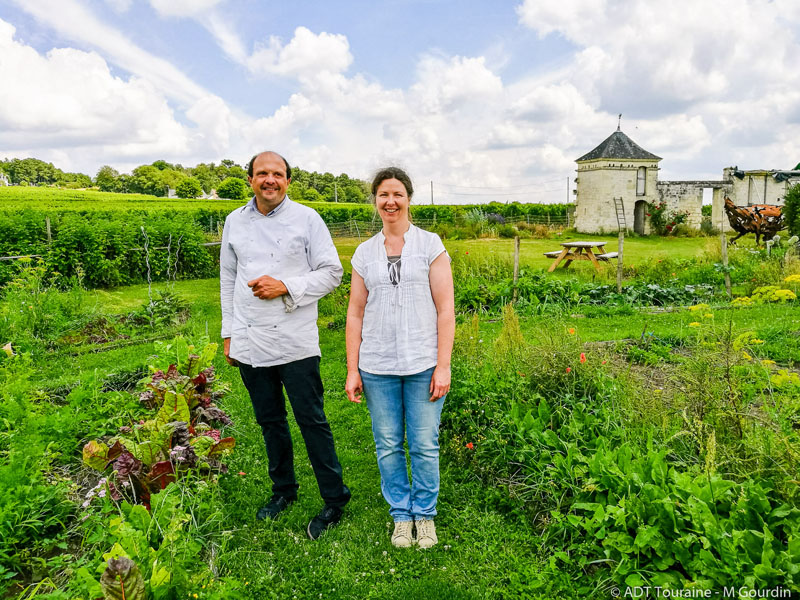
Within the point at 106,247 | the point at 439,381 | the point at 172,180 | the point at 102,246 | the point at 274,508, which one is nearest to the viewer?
the point at 439,381

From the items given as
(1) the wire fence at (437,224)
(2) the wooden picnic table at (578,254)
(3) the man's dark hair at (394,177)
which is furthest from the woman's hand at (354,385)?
(2) the wooden picnic table at (578,254)

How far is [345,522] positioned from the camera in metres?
2.88

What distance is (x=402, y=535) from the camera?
268cm

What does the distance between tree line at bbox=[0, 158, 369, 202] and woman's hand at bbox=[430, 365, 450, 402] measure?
55.8 m

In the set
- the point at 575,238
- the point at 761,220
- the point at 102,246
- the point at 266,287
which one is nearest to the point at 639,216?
the point at 575,238

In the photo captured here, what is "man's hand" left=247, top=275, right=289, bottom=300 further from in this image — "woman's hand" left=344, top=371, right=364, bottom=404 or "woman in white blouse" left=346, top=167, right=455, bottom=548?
"woman's hand" left=344, top=371, right=364, bottom=404

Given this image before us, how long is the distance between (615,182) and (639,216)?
236 centimetres

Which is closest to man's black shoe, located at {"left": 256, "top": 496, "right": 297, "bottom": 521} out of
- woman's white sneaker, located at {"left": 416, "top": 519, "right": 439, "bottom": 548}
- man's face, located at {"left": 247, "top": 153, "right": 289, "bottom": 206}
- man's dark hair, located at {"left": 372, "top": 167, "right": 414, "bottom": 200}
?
woman's white sneaker, located at {"left": 416, "top": 519, "right": 439, "bottom": 548}

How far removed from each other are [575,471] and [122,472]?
2240 millimetres

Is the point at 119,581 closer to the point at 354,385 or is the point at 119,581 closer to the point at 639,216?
the point at 354,385

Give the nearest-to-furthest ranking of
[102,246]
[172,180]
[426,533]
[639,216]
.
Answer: [426,533] → [102,246] → [639,216] → [172,180]

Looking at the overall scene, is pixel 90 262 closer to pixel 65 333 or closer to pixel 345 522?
pixel 65 333

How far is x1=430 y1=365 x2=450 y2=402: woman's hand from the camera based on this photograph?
245 centimetres

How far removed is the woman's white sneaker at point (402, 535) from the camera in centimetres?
266
